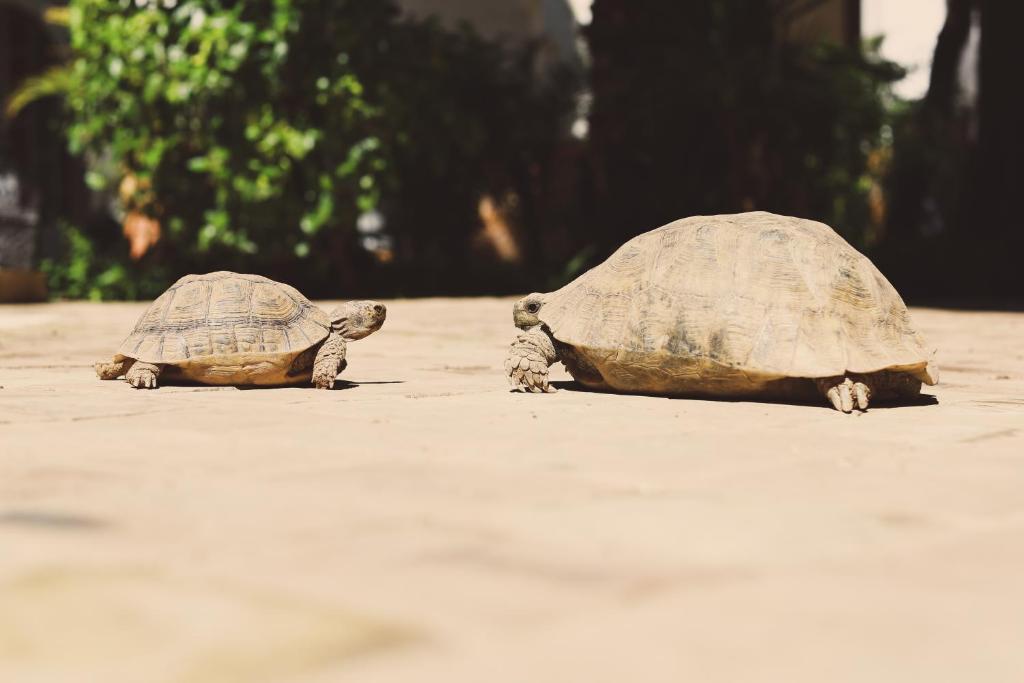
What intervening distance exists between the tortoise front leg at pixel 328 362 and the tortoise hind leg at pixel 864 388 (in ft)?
6.01

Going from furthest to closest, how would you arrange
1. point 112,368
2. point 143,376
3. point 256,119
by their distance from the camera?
1. point 256,119
2. point 112,368
3. point 143,376

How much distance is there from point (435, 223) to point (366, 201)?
3.19 m

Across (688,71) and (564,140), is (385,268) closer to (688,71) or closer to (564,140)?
(688,71)

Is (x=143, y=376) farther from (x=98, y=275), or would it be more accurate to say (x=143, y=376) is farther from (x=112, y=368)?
(x=98, y=275)

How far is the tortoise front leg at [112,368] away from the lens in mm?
4551

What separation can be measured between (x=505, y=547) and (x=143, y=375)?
2.89 meters

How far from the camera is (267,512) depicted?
2.03 m

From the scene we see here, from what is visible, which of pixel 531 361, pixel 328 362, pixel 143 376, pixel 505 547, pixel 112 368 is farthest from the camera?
pixel 112 368

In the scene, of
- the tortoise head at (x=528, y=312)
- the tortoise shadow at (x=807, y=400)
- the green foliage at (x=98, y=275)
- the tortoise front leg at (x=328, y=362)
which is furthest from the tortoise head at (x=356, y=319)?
the green foliage at (x=98, y=275)

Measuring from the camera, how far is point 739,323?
387 centimetres

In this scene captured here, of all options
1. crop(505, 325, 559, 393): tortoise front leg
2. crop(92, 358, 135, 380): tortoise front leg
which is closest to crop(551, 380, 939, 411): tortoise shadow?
crop(505, 325, 559, 393): tortoise front leg

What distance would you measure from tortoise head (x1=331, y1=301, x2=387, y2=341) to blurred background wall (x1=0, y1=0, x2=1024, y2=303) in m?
5.72

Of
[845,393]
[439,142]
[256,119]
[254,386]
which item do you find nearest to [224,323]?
[254,386]

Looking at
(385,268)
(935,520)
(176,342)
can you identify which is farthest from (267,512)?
(385,268)
